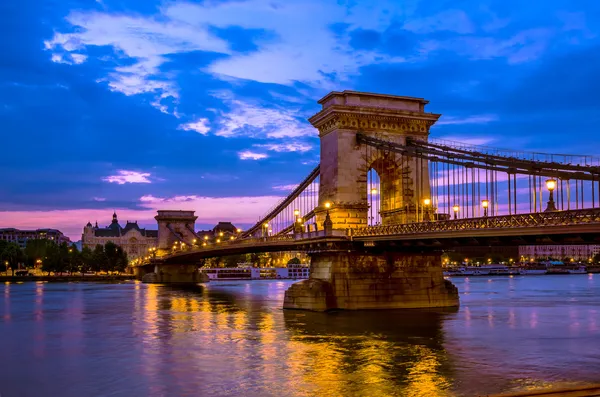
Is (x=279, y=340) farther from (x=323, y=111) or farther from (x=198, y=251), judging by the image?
(x=198, y=251)

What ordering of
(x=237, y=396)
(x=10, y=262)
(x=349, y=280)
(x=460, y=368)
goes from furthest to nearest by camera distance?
(x=10, y=262)
(x=349, y=280)
(x=460, y=368)
(x=237, y=396)

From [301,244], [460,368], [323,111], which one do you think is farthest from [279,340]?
[323,111]

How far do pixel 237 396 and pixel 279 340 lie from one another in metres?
13.0

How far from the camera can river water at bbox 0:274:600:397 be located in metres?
24.2

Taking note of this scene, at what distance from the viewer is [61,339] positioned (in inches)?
1508

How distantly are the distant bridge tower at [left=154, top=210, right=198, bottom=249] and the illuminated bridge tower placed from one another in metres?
99.9

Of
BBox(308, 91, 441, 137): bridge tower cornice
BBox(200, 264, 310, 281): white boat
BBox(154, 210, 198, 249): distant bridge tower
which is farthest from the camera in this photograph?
BBox(200, 264, 310, 281): white boat

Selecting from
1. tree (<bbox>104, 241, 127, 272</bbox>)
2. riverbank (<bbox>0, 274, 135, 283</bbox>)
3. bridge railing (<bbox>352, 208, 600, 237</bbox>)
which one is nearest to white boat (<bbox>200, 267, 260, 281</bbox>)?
tree (<bbox>104, 241, 127, 272</bbox>)

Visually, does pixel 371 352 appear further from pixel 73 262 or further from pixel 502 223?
pixel 73 262

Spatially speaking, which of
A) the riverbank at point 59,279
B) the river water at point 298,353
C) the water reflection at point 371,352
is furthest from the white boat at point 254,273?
the water reflection at point 371,352

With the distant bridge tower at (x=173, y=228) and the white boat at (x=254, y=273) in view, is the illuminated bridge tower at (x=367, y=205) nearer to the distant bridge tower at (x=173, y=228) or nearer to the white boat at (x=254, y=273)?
the distant bridge tower at (x=173, y=228)

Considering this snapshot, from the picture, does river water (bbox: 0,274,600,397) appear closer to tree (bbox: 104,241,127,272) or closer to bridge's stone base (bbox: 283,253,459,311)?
bridge's stone base (bbox: 283,253,459,311)

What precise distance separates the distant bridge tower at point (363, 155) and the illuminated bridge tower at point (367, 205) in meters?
0.07

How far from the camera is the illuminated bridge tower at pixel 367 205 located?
4825 centimetres
